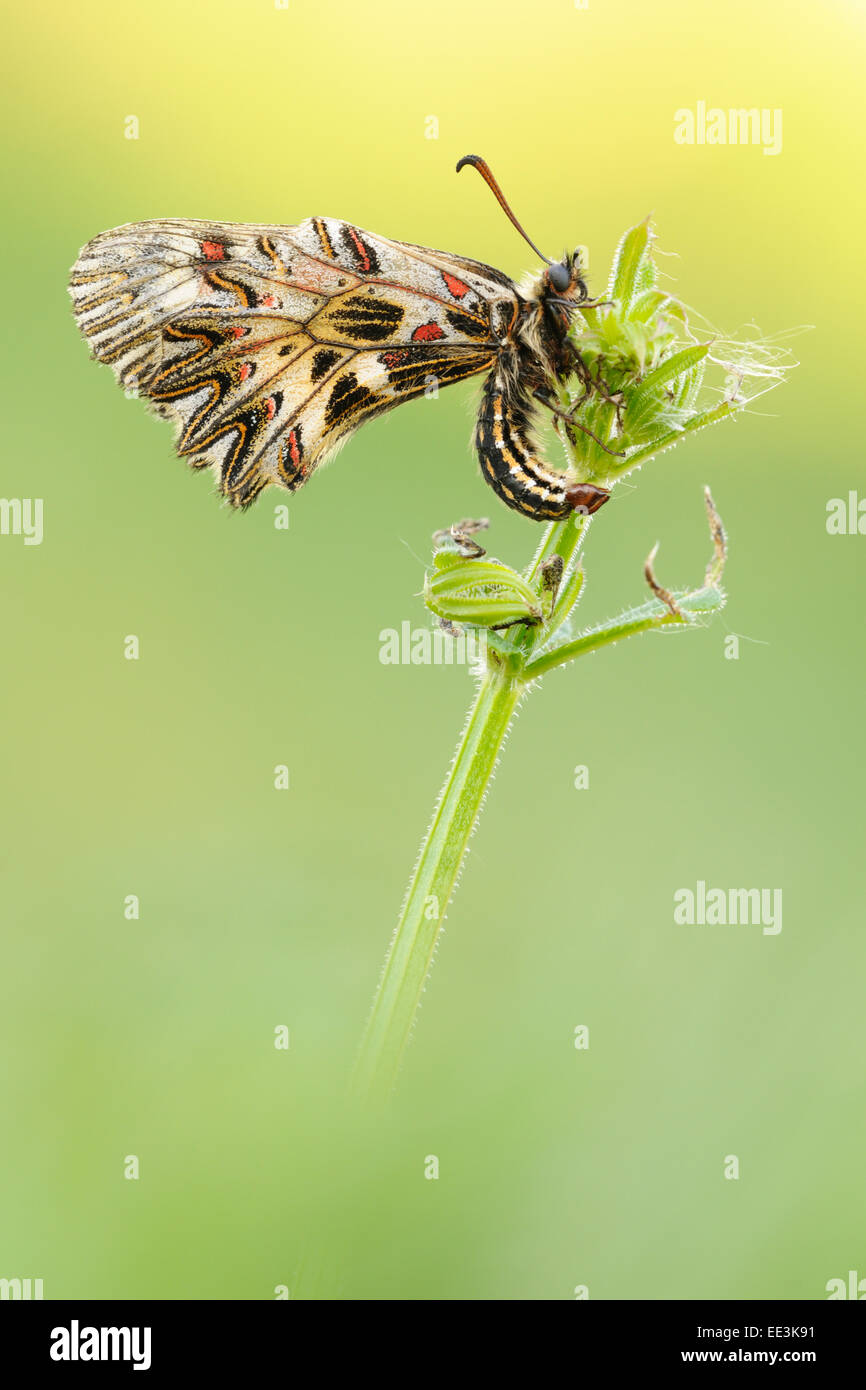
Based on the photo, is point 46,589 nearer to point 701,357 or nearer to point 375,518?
point 375,518

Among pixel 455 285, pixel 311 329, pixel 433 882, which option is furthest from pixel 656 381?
pixel 433 882

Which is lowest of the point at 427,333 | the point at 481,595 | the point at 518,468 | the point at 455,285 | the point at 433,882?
the point at 433,882

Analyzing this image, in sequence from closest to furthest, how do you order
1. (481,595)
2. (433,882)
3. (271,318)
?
(433,882) → (481,595) → (271,318)

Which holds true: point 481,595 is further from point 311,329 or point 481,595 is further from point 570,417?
point 311,329

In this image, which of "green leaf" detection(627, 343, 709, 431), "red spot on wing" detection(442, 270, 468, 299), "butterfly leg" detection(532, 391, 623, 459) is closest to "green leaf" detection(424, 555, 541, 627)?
"butterfly leg" detection(532, 391, 623, 459)

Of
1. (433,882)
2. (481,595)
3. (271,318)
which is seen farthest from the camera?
(271,318)

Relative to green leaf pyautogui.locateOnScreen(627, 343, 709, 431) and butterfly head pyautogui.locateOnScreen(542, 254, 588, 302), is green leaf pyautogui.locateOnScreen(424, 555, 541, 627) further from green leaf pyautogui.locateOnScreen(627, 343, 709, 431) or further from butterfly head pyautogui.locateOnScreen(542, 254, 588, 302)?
butterfly head pyautogui.locateOnScreen(542, 254, 588, 302)

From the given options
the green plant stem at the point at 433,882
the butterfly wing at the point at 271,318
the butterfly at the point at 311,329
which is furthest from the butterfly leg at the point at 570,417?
the green plant stem at the point at 433,882
